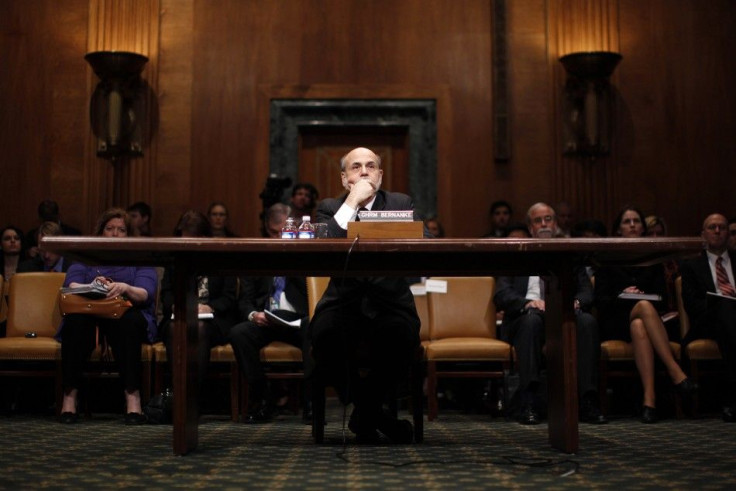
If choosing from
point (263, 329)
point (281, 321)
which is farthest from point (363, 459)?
point (263, 329)

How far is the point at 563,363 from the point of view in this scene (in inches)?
141

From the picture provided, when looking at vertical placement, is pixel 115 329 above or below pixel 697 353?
above

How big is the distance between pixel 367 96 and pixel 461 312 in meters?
2.84

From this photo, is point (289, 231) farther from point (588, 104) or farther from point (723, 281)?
point (588, 104)

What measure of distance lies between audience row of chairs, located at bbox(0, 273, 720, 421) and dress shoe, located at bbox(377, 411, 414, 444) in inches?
43.7

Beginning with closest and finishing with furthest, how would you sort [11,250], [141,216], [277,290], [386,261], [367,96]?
[386,261] → [277,290] → [11,250] → [141,216] → [367,96]

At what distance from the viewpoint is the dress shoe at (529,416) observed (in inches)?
193

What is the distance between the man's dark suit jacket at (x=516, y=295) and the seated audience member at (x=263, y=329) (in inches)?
44.2

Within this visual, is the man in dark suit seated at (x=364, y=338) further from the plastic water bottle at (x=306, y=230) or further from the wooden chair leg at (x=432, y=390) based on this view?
the wooden chair leg at (x=432, y=390)

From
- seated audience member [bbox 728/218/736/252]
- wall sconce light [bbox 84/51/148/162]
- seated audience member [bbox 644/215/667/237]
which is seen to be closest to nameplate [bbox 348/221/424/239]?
seated audience member [bbox 644/215/667/237]

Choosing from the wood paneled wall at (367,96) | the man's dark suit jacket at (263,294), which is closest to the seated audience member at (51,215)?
the wood paneled wall at (367,96)

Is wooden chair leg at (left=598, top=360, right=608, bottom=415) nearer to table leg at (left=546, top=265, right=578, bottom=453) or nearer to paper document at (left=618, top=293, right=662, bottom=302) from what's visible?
paper document at (left=618, top=293, right=662, bottom=302)

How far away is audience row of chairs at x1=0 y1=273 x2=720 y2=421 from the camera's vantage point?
210 inches

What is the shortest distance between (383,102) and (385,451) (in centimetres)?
469
